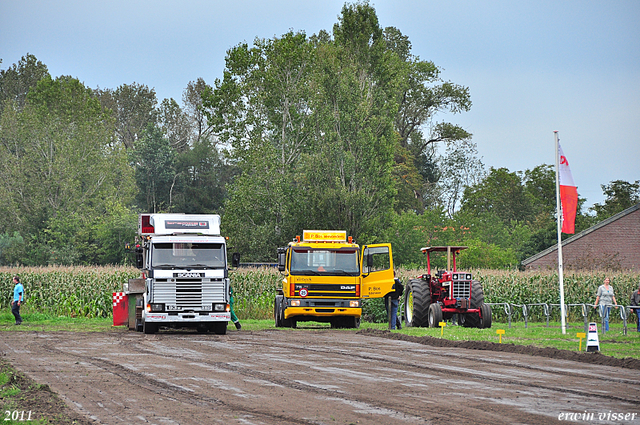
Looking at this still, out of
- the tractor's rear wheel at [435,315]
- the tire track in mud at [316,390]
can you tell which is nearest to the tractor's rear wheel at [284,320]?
the tractor's rear wheel at [435,315]

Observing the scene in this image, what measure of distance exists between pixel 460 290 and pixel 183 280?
9.55m

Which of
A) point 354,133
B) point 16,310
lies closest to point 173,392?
point 16,310

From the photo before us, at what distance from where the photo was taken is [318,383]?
12.7m

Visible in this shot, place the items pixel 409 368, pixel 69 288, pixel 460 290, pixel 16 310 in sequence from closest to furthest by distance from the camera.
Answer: pixel 409 368, pixel 460 290, pixel 16 310, pixel 69 288

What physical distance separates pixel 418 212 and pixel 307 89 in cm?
2558

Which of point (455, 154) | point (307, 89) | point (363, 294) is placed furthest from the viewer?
point (455, 154)

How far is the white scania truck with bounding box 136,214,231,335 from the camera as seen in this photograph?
23406 mm

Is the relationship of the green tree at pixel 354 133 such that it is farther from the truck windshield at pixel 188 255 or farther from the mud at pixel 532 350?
the mud at pixel 532 350

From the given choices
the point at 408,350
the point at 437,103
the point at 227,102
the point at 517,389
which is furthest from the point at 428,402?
the point at 437,103

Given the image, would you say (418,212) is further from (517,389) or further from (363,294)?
(517,389)

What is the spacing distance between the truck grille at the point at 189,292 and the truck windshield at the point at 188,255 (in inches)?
20.2

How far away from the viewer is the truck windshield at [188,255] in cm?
2356

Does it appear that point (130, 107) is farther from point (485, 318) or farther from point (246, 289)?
point (485, 318)

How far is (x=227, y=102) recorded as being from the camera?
5550 cm
